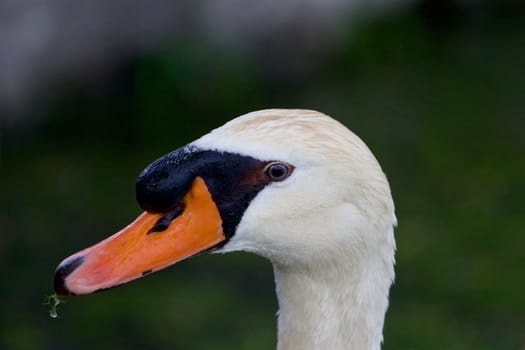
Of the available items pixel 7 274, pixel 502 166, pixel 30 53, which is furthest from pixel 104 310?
pixel 502 166

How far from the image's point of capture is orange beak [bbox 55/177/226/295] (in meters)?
2.38

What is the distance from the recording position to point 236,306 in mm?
5453

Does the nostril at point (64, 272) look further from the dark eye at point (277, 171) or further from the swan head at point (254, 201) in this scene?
the dark eye at point (277, 171)

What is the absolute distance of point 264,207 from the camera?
7.99ft

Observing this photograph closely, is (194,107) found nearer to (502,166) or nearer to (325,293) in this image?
(502,166)

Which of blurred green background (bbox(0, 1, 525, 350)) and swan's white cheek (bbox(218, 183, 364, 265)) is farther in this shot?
blurred green background (bbox(0, 1, 525, 350))

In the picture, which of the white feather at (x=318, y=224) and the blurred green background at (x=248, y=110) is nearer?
the white feather at (x=318, y=224)

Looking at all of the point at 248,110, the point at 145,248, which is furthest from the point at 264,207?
the point at 248,110

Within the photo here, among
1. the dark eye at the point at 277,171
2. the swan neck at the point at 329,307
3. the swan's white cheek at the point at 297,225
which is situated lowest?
the swan neck at the point at 329,307

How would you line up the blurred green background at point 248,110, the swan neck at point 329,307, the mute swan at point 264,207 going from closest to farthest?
1. the mute swan at point 264,207
2. the swan neck at point 329,307
3. the blurred green background at point 248,110

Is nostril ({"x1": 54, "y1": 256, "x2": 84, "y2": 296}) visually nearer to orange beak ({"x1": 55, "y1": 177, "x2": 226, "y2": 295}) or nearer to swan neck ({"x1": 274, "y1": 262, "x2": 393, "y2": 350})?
orange beak ({"x1": 55, "y1": 177, "x2": 226, "y2": 295})

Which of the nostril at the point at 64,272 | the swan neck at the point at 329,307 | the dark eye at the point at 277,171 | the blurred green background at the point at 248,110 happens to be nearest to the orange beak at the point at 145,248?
the nostril at the point at 64,272

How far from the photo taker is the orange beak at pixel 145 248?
2.38 meters

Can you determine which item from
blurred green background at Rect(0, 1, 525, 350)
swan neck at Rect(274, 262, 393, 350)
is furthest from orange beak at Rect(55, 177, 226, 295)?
blurred green background at Rect(0, 1, 525, 350)
